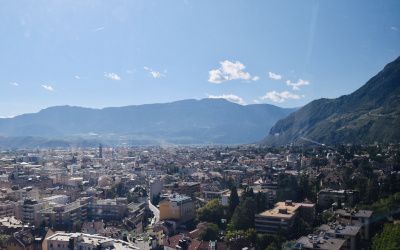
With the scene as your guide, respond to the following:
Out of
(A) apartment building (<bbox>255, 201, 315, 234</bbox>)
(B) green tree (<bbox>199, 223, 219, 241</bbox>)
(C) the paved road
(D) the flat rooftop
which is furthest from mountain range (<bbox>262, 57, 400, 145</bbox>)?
(B) green tree (<bbox>199, 223, 219, 241</bbox>)

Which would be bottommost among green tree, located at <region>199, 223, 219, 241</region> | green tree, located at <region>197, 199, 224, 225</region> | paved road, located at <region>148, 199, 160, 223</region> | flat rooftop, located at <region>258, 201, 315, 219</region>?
paved road, located at <region>148, 199, 160, 223</region>

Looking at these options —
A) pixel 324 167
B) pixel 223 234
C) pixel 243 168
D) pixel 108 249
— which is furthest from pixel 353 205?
pixel 243 168

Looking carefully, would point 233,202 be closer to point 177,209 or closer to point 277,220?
point 177,209

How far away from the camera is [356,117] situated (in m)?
81.8

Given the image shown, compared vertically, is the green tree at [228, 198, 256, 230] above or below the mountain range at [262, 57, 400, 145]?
below

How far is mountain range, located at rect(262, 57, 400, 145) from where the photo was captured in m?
67.8

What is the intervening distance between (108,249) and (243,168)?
33.1m

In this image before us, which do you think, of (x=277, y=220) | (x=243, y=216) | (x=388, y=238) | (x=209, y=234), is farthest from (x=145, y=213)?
(x=388, y=238)

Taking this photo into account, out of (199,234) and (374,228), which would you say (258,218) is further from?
(374,228)

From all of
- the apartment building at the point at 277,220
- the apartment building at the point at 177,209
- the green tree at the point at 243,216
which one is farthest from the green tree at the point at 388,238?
the apartment building at the point at 177,209

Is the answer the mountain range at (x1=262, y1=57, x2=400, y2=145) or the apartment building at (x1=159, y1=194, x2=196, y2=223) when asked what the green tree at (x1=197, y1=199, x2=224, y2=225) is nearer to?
the apartment building at (x1=159, y1=194, x2=196, y2=223)

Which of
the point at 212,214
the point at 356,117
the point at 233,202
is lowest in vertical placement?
the point at 212,214

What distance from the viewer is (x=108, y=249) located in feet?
59.0

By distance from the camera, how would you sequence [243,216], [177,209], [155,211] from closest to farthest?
[243,216] → [177,209] → [155,211]
